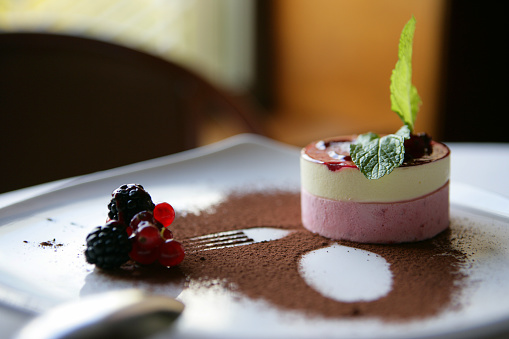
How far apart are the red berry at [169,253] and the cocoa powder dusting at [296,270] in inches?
0.8

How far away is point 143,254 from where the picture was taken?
3.13ft

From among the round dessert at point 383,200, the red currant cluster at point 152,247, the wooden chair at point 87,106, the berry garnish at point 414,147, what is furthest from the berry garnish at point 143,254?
the wooden chair at point 87,106

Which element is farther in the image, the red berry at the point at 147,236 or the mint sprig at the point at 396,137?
the mint sprig at the point at 396,137

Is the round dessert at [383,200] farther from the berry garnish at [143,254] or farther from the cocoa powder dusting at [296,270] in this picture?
the berry garnish at [143,254]

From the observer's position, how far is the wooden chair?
2273 mm

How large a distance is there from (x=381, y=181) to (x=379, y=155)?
0.06 meters

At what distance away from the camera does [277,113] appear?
472cm

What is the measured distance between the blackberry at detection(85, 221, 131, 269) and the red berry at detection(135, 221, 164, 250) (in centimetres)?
2

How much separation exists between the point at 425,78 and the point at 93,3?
231 centimetres

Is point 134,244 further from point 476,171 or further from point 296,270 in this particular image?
point 476,171

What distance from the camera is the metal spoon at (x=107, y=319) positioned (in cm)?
66

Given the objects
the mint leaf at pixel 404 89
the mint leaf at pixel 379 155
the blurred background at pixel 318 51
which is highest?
the blurred background at pixel 318 51

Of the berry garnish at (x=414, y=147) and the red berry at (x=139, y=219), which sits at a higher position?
the berry garnish at (x=414, y=147)

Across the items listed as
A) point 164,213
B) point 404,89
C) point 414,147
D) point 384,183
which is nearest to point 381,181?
point 384,183
